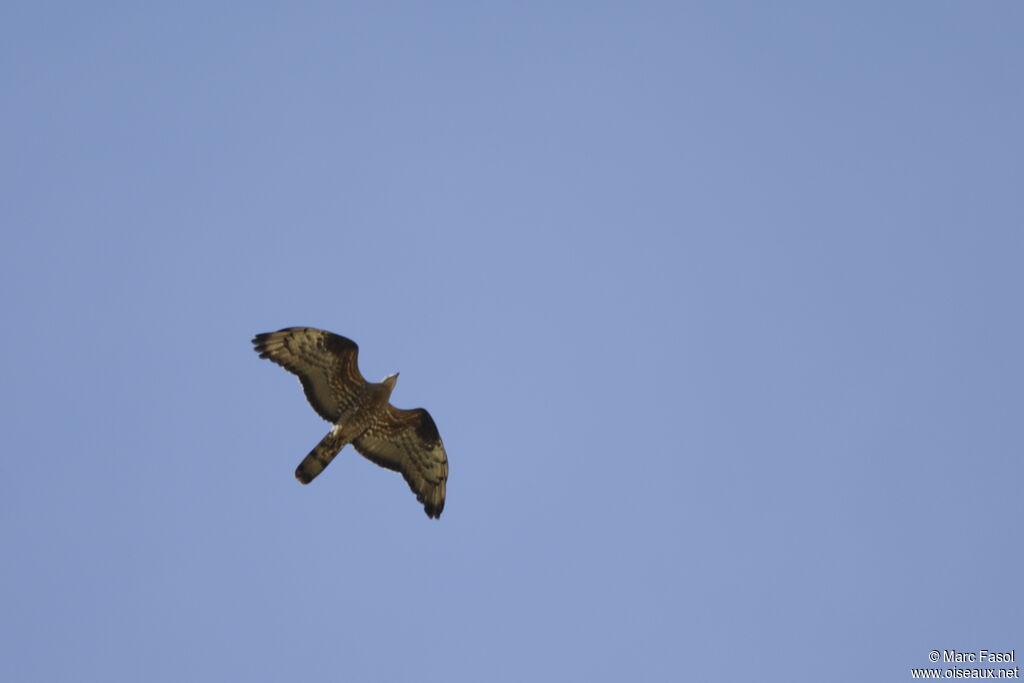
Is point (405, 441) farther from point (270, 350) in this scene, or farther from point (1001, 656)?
point (1001, 656)

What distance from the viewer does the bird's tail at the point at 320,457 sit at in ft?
62.1

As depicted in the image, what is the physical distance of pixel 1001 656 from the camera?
790 inches

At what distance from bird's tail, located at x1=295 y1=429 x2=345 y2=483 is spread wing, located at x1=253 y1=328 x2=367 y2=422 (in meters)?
0.35

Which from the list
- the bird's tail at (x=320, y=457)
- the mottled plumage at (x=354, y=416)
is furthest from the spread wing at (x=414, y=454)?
the bird's tail at (x=320, y=457)

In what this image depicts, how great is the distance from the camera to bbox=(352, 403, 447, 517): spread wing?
795 inches

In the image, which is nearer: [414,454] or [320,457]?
[320,457]

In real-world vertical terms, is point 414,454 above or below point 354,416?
above

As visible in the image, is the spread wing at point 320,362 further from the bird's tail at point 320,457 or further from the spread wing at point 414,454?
the spread wing at point 414,454

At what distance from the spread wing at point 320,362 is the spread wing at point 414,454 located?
3.17 ft

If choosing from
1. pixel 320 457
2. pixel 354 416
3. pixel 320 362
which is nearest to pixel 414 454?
pixel 354 416

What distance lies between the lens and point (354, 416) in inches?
772

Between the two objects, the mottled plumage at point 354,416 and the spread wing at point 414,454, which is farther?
the spread wing at point 414,454

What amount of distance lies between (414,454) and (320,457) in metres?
1.96

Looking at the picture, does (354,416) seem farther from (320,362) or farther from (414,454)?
(414,454)
